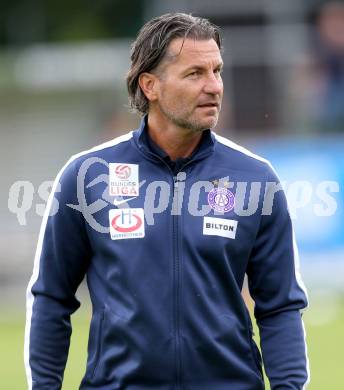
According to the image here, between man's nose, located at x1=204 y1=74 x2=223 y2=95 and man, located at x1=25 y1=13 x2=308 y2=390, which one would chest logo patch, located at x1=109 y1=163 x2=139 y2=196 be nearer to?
man, located at x1=25 y1=13 x2=308 y2=390

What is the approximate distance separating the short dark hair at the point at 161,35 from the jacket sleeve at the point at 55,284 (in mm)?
570

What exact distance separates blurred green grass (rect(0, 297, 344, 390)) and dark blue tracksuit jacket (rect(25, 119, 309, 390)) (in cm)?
452

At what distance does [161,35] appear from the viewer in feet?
17.1

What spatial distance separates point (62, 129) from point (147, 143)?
12.0 meters

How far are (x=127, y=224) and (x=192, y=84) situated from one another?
64 cm

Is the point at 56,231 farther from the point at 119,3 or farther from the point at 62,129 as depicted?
the point at 119,3

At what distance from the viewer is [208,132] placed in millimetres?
5117

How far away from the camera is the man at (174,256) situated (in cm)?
487

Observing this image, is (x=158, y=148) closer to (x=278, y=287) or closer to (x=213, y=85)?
(x=213, y=85)

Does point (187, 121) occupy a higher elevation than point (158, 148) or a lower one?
higher

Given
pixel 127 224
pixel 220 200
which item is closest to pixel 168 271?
pixel 127 224

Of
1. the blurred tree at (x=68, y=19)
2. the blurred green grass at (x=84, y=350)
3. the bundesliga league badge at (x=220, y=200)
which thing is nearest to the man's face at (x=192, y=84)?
the bundesliga league badge at (x=220, y=200)

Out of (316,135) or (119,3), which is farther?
(119,3)

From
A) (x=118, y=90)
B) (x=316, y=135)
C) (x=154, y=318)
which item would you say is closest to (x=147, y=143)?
(x=154, y=318)
